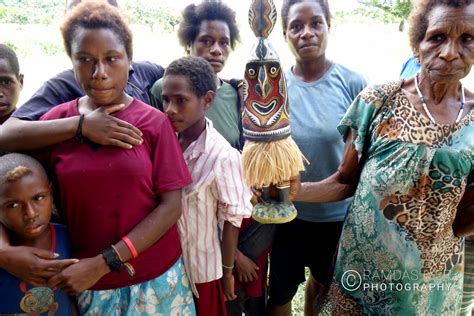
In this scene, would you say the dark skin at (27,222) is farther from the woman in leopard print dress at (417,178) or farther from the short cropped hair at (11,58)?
the woman in leopard print dress at (417,178)

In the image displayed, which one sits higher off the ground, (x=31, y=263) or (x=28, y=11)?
(x=28, y=11)

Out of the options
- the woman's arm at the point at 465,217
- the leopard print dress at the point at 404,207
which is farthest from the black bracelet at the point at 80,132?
the woman's arm at the point at 465,217

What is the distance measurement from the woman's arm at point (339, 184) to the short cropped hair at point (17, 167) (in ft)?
3.35

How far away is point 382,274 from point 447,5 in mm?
1079

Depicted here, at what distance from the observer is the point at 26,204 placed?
138cm

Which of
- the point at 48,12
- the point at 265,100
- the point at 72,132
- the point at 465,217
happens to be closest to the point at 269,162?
the point at 265,100

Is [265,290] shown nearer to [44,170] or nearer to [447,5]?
[44,170]

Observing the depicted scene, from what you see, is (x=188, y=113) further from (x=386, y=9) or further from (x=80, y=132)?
(x=386, y=9)

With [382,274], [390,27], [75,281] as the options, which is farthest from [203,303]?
[390,27]

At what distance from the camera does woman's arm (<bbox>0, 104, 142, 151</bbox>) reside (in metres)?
1.37

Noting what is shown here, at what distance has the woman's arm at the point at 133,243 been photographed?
1.34 m

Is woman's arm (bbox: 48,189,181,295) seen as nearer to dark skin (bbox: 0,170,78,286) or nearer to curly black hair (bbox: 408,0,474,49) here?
dark skin (bbox: 0,170,78,286)

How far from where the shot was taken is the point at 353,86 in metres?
2.20

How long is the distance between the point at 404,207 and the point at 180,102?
1031mm
